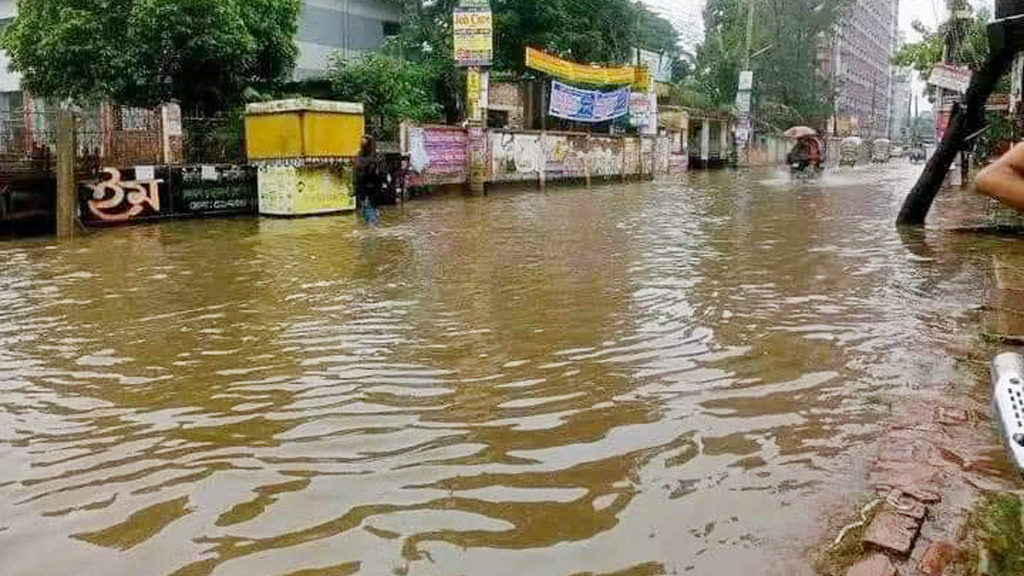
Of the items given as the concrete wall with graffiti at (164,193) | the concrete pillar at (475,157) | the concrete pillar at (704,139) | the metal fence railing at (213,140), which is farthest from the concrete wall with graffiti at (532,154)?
the concrete pillar at (704,139)

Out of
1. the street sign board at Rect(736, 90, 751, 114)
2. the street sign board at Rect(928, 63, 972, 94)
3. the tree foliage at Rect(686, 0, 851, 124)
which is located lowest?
the street sign board at Rect(928, 63, 972, 94)

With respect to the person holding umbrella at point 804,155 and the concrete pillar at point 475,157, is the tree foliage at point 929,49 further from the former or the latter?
the concrete pillar at point 475,157

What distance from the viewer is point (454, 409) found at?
16.1ft

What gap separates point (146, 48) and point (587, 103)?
1654cm

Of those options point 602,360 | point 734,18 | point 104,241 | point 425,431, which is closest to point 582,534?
point 425,431

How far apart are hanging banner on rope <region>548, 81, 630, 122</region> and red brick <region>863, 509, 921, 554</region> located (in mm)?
30072

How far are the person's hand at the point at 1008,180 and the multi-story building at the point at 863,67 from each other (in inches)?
3142

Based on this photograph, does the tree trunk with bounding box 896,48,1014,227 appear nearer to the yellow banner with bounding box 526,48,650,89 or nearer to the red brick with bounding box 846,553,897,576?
the red brick with bounding box 846,553,897,576

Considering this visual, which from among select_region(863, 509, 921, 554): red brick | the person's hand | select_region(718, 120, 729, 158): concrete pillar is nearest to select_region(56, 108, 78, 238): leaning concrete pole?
select_region(863, 509, 921, 554): red brick

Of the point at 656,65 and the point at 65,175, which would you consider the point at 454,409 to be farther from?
the point at 656,65

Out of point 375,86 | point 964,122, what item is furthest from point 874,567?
point 375,86

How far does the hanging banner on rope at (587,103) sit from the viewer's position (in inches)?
1286

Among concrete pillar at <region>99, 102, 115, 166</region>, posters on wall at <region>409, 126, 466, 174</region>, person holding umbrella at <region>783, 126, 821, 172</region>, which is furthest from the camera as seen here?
person holding umbrella at <region>783, 126, 821, 172</region>

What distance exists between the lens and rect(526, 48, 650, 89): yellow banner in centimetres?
3091
